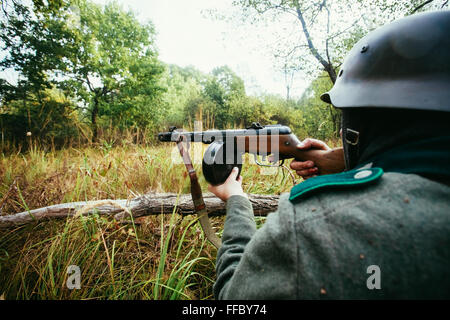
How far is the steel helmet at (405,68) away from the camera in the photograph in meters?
0.85

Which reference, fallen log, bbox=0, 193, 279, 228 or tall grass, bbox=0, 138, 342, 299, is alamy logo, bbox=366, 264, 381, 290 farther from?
fallen log, bbox=0, 193, 279, 228

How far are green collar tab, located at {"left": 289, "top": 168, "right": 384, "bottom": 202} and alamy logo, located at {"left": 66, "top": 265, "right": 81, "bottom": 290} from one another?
1.93 metres

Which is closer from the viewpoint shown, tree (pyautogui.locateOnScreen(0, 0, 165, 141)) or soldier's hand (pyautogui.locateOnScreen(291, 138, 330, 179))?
soldier's hand (pyautogui.locateOnScreen(291, 138, 330, 179))

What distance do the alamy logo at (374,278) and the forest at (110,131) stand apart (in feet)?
4.30

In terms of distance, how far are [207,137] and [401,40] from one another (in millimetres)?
1678

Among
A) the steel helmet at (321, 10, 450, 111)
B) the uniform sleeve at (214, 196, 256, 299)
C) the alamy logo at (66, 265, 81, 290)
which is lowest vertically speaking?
the alamy logo at (66, 265, 81, 290)

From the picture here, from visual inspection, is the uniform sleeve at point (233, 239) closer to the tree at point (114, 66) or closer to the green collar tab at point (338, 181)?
the green collar tab at point (338, 181)

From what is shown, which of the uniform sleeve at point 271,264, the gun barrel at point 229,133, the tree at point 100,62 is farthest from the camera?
the tree at point 100,62

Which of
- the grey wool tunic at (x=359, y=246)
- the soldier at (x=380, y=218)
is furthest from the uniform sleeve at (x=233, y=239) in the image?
the grey wool tunic at (x=359, y=246)

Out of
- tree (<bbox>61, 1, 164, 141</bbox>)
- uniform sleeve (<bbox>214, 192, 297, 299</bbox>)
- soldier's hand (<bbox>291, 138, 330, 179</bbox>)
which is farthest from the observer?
tree (<bbox>61, 1, 164, 141</bbox>)

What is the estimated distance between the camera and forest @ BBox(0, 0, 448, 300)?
1728 millimetres

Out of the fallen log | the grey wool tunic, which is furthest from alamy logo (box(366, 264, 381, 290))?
the fallen log

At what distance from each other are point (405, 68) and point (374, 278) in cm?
114

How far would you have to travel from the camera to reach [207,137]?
211 centimetres
